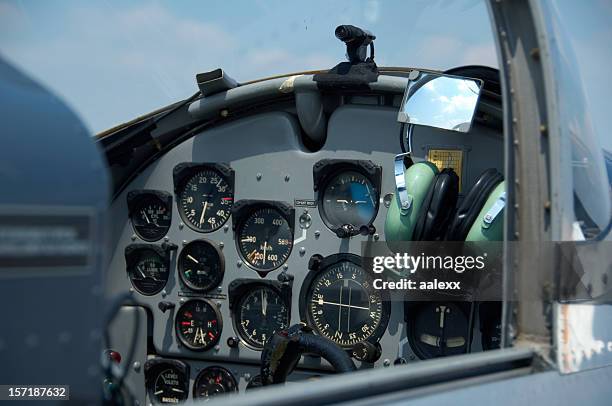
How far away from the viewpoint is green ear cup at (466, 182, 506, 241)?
2658mm

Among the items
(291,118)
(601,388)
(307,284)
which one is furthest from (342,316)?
(601,388)

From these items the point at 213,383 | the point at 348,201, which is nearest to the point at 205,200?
the point at 348,201

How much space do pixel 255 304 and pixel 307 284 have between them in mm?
283

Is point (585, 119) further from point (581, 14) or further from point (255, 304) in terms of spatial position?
point (255, 304)

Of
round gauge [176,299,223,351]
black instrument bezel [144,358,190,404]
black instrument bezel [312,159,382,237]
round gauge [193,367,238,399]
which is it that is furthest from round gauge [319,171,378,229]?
black instrument bezel [144,358,190,404]

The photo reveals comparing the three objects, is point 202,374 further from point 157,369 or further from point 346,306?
point 346,306

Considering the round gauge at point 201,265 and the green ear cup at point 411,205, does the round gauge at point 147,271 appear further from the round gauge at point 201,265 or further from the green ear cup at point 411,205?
the green ear cup at point 411,205

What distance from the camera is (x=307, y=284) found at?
11.4ft

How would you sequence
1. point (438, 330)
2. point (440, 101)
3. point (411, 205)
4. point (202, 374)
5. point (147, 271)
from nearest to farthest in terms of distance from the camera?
point (411, 205), point (440, 101), point (438, 330), point (202, 374), point (147, 271)

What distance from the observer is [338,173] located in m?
3.50

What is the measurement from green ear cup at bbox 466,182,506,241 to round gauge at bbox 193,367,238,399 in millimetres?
1355

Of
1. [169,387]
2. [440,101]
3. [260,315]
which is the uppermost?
[440,101]

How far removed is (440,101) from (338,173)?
2.07ft

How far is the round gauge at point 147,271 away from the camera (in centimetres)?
384
